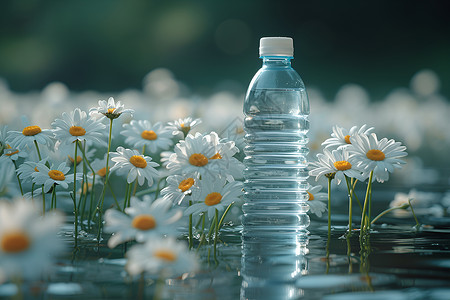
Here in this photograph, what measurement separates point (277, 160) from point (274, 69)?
41 centimetres

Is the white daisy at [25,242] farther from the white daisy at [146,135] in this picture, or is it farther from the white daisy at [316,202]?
the white daisy at [316,202]

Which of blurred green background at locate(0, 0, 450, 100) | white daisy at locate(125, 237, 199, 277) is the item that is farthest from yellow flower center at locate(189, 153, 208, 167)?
blurred green background at locate(0, 0, 450, 100)

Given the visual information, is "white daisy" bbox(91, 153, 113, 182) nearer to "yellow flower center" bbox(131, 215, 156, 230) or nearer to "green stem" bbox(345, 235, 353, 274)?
"green stem" bbox(345, 235, 353, 274)

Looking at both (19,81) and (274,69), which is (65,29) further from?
(274,69)

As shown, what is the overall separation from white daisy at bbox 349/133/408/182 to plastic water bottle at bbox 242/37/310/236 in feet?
1.35

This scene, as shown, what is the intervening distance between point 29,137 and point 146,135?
44cm

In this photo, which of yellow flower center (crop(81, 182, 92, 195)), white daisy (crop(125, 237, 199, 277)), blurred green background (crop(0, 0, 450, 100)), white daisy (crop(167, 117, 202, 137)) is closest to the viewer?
white daisy (crop(125, 237, 199, 277))

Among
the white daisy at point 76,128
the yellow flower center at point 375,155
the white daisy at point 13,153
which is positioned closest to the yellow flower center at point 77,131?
the white daisy at point 76,128

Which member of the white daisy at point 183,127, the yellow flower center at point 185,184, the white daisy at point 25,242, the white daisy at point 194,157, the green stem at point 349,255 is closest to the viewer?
the white daisy at point 25,242

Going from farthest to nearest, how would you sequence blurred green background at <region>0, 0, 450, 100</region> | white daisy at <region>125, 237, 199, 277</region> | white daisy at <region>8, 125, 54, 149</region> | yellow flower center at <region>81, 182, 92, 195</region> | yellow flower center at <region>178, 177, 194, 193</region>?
blurred green background at <region>0, 0, 450, 100</region> → yellow flower center at <region>81, 182, 92, 195</region> → white daisy at <region>8, 125, 54, 149</region> → yellow flower center at <region>178, 177, 194, 193</region> → white daisy at <region>125, 237, 199, 277</region>

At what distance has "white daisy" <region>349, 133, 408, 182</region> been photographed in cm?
241

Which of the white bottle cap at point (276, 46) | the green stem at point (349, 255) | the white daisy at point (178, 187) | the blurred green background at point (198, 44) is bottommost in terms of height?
the green stem at point (349, 255)

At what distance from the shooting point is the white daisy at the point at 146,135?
8.74ft

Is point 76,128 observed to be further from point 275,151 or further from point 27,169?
point 275,151
